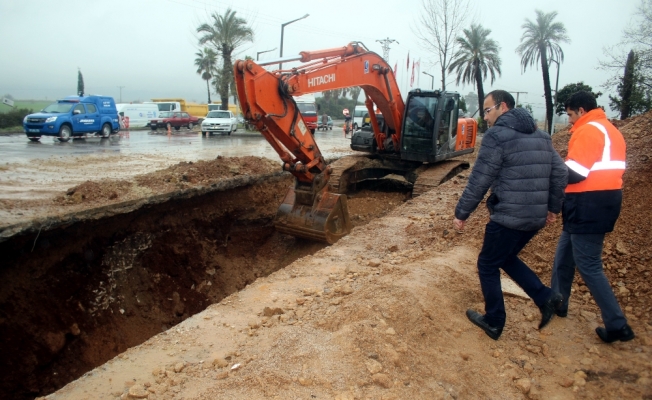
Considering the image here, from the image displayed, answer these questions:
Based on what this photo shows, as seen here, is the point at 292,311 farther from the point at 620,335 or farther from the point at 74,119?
the point at 74,119

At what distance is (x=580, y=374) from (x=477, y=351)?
642 millimetres

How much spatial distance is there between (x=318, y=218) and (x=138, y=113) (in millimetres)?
31406

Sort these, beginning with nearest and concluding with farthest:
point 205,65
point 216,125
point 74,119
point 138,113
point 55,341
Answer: point 55,341, point 74,119, point 216,125, point 138,113, point 205,65

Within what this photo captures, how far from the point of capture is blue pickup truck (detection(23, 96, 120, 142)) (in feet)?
63.5

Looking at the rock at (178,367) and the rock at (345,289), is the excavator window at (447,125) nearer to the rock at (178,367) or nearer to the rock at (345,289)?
the rock at (345,289)

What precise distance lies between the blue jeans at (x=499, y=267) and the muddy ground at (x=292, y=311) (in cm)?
24

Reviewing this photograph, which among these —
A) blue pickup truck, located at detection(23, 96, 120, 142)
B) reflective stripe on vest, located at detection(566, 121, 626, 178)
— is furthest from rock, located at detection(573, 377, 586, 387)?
blue pickup truck, located at detection(23, 96, 120, 142)

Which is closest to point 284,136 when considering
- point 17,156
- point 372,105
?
point 372,105

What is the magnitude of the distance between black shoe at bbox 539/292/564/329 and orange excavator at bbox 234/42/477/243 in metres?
3.43

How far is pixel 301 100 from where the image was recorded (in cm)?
3127

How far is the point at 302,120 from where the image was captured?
22.0ft

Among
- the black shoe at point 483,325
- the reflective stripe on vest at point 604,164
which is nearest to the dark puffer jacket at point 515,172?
the reflective stripe on vest at point 604,164

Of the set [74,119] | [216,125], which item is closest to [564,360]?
[74,119]

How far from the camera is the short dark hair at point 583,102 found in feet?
12.1
